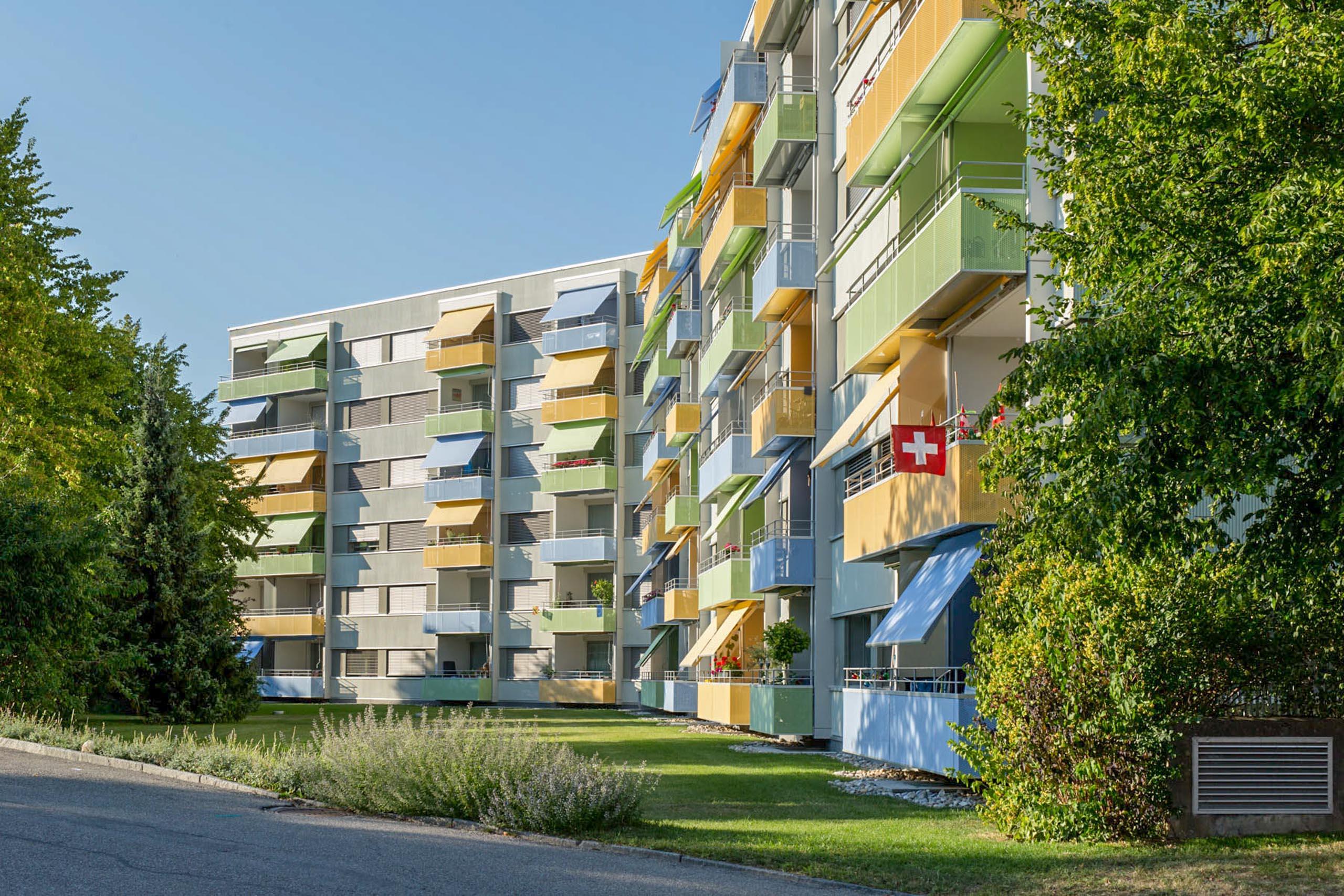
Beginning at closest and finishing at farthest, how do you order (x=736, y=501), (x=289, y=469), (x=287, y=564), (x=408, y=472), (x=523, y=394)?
(x=736, y=501), (x=523, y=394), (x=408, y=472), (x=287, y=564), (x=289, y=469)

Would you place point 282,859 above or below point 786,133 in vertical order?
below

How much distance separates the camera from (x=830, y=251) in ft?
110

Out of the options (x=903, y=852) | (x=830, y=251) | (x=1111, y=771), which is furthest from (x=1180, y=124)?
(x=830, y=251)

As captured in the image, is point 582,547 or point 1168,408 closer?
point 1168,408

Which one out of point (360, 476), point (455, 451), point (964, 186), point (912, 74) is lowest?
point (964, 186)

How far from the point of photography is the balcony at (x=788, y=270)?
33.7 metres

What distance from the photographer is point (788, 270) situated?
111 ft

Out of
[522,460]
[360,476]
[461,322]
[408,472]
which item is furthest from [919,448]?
[360,476]

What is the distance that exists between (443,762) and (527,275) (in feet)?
200

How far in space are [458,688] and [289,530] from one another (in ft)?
47.2

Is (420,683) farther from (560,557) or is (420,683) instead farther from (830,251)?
(830,251)

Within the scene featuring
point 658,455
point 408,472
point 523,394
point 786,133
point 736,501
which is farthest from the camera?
point 408,472

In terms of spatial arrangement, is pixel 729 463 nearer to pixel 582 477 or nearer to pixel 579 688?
pixel 582 477

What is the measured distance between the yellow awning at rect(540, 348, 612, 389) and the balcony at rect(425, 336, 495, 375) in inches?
139
